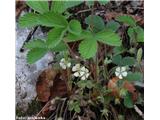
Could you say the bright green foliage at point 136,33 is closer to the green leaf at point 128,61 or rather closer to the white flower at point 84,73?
the green leaf at point 128,61

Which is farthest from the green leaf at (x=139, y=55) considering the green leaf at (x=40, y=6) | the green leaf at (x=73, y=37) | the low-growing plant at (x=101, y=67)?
the green leaf at (x=40, y=6)

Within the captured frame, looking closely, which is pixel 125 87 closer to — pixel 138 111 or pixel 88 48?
pixel 138 111

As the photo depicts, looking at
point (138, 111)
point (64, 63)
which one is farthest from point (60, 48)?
point (138, 111)

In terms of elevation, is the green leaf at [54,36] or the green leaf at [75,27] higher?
the green leaf at [75,27]

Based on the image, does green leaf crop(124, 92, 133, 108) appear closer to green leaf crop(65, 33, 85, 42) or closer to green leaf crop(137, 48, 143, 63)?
green leaf crop(137, 48, 143, 63)

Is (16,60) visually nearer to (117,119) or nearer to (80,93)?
(80,93)
